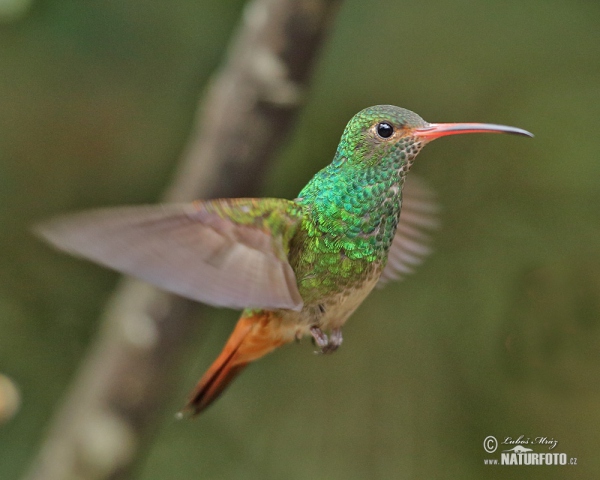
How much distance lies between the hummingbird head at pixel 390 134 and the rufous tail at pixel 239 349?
31 cm

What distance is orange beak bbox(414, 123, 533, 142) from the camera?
0.59 metres

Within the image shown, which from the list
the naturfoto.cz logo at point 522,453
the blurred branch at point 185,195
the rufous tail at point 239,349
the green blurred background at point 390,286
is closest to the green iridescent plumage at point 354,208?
the rufous tail at point 239,349

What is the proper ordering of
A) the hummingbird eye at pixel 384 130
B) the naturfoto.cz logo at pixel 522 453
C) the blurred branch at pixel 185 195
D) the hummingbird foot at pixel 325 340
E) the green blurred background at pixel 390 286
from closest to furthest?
the hummingbird eye at pixel 384 130 < the hummingbird foot at pixel 325 340 < the blurred branch at pixel 185 195 < the naturfoto.cz logo at pixel 522 453 < the green blurred background at pixel 390 286

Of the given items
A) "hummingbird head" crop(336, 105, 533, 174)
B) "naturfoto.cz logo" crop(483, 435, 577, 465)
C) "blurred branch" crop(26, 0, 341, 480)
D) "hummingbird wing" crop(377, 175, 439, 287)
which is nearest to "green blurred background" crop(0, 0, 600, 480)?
"naturfoto.cz logo" crop(483, 435, 577, 465)

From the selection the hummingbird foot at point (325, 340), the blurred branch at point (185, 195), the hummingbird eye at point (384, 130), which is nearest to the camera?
the hummingbird eye at point (384, 130)

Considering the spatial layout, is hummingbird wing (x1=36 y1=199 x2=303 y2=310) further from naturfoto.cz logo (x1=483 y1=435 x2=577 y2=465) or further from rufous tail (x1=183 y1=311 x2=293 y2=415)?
naturfoto.cz logo (x1=483 y1=435 x2=577 y2=465)

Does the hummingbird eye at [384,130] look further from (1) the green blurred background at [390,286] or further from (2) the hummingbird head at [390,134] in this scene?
(1) the green blurred background at [390,286]

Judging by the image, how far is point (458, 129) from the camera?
24.7 inches

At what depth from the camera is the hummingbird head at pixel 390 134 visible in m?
0.66

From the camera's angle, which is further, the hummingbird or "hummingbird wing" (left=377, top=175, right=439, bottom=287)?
"hummingbird wing" (left=377, top=175, right=439, bottom=287)

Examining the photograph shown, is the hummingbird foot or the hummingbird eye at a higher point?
the hummingbird eye

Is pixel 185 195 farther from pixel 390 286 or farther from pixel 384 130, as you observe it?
pixel 390 286

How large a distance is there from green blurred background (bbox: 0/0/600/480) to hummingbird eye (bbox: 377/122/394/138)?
3.09ft

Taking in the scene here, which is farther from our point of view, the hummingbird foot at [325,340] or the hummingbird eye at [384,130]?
the hummingbird foot at [325,340]
